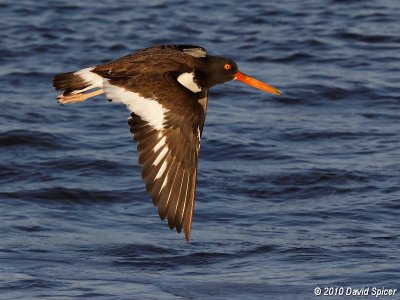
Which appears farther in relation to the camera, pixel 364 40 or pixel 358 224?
pixel 364 40

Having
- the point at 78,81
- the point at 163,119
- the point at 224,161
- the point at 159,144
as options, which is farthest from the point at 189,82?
the point at 224,161

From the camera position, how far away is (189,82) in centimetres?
740

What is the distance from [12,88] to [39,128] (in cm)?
141

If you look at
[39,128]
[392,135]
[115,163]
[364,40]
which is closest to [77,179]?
[115,163]

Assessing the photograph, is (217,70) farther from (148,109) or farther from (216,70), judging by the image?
(148,109)

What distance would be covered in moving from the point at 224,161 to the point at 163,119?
11.7 feet

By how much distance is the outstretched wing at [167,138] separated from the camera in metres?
6.91

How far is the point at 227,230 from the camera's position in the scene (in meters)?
8.64

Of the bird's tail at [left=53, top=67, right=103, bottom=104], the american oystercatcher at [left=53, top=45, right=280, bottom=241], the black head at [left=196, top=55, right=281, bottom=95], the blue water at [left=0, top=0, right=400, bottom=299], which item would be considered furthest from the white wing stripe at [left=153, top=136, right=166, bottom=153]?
the blue water at [left=0, top=0, right=400, bottom=299]

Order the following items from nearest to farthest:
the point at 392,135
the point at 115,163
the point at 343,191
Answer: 1. the point at 343,191
2. the point at 115,163
3. the point at 392,135

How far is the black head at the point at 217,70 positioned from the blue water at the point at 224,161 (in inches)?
50.1

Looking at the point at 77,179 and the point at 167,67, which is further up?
the point at 167,67

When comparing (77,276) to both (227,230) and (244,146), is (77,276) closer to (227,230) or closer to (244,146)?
(227,230)

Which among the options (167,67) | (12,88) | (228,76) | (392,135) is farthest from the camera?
(12,88)
